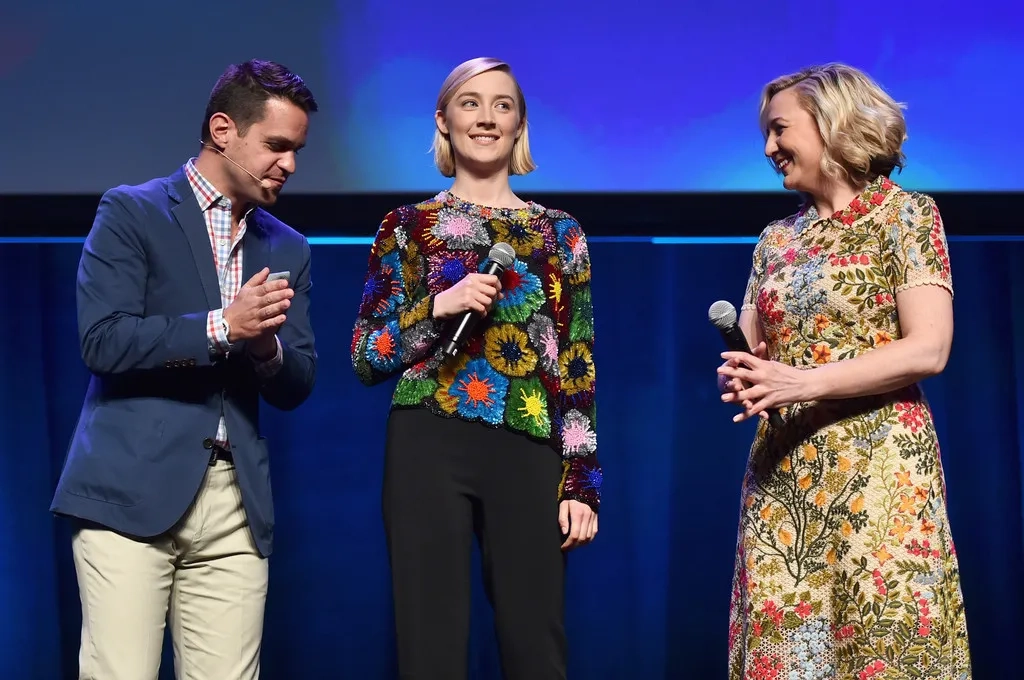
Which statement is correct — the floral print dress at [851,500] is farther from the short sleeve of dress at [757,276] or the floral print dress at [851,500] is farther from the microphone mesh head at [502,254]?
the microphone mesh head at [502,254]

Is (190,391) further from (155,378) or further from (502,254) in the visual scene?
(502,254)

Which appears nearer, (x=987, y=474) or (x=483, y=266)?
(x=483, y=266)

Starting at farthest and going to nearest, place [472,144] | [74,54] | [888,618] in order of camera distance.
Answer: [74,54]
[472,144]
[888,618]

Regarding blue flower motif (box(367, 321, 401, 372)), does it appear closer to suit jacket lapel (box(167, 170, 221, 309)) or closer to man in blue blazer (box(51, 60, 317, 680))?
man in blue blazer (box(51, 60, 317, 680))

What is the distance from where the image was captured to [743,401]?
1714 mm

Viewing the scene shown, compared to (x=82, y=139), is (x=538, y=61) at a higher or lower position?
higher

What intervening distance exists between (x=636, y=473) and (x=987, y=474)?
3.38 feet

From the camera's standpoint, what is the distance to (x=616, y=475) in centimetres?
327

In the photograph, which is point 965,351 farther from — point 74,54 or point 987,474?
point 74,54

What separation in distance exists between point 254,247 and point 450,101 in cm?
46

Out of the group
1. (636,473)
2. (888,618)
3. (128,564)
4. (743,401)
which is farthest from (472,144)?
(636,473)

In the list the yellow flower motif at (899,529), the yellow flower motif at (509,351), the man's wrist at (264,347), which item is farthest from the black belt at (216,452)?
the yellow flower motif at (899,529)

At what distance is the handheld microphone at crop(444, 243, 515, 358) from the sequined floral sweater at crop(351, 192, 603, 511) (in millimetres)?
67

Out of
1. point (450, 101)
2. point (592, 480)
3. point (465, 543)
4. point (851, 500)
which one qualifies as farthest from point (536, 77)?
point (851, 500)
